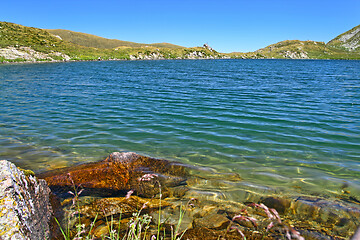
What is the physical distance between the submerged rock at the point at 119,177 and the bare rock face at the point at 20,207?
4.94 feet

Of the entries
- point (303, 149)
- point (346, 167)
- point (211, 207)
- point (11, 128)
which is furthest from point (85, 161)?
point (346, 167)

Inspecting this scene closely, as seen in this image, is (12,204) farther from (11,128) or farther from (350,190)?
(11,128)

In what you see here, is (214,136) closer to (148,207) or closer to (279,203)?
(279,203)

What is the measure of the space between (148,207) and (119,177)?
1715 mm

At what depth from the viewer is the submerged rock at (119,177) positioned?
618cm

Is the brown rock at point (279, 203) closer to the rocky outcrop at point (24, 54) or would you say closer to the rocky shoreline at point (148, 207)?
the rocky shoreline at point (148, 207)

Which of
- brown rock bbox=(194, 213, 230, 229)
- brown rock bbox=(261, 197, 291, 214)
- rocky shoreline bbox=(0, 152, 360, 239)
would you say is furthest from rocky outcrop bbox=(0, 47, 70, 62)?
brown rock bbox=(261, 197, 291, 214)

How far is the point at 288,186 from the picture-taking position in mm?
6875

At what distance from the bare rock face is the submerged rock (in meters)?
1.51

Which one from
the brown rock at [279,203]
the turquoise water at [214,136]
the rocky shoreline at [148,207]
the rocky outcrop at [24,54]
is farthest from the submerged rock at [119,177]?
the rocky outcrop at [24,54]

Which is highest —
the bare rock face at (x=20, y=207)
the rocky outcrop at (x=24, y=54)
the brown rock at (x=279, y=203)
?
the rocky outcrop at (x=24, y=54)

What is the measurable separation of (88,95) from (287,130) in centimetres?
1809

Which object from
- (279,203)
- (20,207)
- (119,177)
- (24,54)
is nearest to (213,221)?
(279,203)

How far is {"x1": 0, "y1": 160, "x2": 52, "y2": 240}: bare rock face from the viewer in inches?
123
